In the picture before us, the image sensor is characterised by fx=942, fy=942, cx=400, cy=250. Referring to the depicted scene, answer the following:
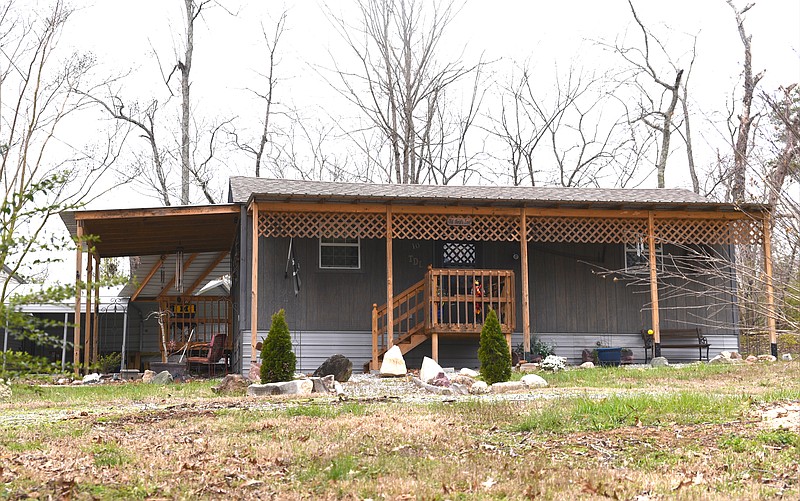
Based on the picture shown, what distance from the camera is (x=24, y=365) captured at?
4812 mm

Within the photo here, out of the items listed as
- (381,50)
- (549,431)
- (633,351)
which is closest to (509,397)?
(549,431)

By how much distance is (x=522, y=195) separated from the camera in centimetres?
2047

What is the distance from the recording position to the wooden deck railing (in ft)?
58.5

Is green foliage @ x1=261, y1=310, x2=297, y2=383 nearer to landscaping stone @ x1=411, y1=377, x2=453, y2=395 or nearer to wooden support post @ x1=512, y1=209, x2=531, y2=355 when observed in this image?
landscaping stone @ x1=411, y1=377, x2=453, y2=395

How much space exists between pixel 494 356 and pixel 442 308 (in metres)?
5.65

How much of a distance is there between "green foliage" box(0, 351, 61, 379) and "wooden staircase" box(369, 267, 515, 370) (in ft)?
40.8

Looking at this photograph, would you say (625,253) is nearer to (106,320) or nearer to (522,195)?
(522,195)

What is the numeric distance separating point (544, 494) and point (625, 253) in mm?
15498

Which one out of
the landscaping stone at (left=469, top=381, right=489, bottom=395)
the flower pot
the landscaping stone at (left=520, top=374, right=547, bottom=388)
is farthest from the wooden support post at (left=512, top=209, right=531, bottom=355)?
the landscaping stone at (left=469, top=381, right=489, bottom=395)

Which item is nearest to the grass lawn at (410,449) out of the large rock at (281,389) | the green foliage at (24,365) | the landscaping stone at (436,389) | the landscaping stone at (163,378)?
the green foliage at (24,365)

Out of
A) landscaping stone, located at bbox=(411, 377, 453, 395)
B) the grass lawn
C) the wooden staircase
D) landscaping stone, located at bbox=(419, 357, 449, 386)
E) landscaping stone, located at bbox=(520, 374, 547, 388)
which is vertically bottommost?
the grass lawn

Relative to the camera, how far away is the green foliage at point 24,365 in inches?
190

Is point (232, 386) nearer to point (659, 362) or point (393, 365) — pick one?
point (393, 365)

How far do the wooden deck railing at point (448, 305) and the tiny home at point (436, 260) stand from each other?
42 mm
